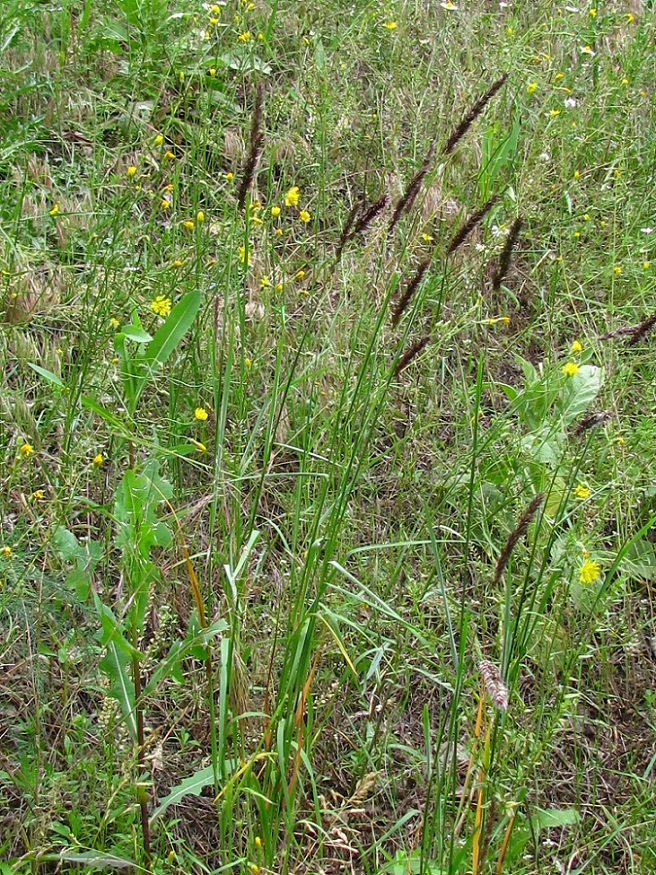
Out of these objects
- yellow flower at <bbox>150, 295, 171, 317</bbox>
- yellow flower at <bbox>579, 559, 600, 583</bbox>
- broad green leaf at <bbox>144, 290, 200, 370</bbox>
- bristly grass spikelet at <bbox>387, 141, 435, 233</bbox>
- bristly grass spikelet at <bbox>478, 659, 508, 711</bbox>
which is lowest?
yellow flower at <bbox>579, 559, 600, 583</bbox>

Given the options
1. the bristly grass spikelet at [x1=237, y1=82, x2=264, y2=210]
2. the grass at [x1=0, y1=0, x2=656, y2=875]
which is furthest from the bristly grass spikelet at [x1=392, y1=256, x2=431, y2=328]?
the bristly grass spikelet at [x1=237, y1=82, x2=264, y2=210]

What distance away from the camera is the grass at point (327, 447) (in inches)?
65.4

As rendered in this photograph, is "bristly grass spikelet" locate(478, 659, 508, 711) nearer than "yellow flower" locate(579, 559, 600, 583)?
Yes

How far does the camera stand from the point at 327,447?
227 centimetres

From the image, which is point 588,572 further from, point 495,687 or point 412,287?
point 495,687

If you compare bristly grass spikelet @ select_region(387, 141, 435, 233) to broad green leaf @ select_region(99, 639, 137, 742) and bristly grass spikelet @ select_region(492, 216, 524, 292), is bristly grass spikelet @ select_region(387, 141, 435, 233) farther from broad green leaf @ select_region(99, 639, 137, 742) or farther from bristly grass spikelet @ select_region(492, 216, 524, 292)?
broad green leaf @ select_region(99, 639, 137, 742)

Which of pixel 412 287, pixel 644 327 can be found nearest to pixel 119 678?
pixel 412 287

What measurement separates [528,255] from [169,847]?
2177 millimetres

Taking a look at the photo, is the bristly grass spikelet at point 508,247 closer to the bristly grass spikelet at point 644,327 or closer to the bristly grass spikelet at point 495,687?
the bristly grass spikelet at point 644,327

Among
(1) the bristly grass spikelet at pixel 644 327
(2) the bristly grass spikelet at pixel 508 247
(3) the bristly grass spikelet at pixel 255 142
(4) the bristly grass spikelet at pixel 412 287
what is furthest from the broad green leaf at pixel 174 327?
(1) the bristly grass spikelet at pixel 644 327

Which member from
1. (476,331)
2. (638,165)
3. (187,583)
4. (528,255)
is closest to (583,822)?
(187,583)

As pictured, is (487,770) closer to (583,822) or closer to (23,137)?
(583,822)

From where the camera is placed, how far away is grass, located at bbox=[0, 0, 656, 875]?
5.45 ft

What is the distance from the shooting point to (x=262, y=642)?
1835 millimetres
